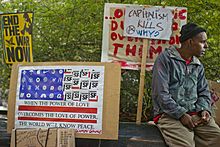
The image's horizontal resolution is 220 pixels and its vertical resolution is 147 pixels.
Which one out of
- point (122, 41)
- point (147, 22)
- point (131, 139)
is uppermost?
point (147, 22)

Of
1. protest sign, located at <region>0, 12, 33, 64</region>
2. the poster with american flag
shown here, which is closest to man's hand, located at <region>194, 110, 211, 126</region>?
the poster with american flag

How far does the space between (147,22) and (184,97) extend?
1135 mm

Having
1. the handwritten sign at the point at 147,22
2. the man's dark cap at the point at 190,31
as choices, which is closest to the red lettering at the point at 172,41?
the handwritten sign at the point at 147,22

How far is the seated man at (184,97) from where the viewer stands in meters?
3.56

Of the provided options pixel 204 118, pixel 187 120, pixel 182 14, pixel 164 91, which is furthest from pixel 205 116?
pixel 182 14

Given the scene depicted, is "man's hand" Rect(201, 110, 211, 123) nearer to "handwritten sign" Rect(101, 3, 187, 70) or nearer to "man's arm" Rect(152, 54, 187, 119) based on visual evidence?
"man's arm" Rect(152, 54, 187, 119)

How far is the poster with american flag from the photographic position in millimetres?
3729

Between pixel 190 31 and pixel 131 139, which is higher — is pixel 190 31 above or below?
above

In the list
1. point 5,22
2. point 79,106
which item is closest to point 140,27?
point 79,106

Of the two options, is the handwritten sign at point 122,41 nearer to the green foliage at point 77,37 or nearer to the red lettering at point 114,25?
the red lettering at point 114,25

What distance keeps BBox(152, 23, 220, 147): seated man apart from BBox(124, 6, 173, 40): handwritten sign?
56 cm

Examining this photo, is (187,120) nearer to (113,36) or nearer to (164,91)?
(164,91)

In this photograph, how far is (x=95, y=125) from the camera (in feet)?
12.1

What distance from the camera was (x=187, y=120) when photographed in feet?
11.6
